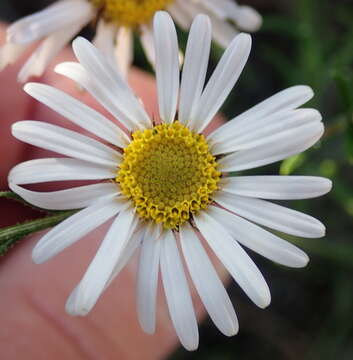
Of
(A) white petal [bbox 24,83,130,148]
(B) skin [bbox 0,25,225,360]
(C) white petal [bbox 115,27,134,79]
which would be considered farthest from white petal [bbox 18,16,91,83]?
(A) white petal [bbox 24,83,130,148]

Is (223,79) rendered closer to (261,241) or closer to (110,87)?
(110,87)

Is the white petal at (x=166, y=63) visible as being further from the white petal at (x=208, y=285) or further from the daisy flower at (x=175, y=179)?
the white petal at (x=208, y=285)

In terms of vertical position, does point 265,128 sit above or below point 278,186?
above

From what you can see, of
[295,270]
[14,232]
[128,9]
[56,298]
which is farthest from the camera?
[295,270]

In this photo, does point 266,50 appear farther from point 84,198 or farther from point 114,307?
point 84,198

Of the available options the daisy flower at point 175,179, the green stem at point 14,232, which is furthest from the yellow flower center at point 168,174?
the green stem at point 14,232

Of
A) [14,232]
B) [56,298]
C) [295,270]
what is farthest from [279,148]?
[295,270]

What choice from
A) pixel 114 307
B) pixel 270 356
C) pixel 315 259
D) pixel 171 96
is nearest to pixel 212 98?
pixel 171 96
